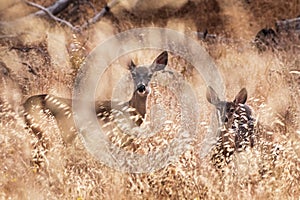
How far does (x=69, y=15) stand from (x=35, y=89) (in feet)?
13.2

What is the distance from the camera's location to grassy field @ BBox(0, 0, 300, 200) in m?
4.17

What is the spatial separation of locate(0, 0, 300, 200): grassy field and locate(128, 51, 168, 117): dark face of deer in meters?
0.13

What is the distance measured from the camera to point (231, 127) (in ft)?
16.9

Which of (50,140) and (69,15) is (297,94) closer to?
(50,140)

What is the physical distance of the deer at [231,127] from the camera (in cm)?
463

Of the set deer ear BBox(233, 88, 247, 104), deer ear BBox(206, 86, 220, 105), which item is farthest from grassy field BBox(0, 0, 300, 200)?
deer ear BBox(233, 88, 247, 104)

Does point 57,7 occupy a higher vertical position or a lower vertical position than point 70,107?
higher

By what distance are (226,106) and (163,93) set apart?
95 cm

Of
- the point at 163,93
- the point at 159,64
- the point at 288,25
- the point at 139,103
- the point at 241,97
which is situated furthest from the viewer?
the point at 288,25

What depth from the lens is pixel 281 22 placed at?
10.3 meters

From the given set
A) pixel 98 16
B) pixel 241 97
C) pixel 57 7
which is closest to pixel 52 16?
pixel 57 7

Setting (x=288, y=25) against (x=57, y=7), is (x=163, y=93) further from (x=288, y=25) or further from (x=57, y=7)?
(x=57, y=7)

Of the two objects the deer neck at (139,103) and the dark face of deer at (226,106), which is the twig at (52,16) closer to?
the deer neck at (139,103)

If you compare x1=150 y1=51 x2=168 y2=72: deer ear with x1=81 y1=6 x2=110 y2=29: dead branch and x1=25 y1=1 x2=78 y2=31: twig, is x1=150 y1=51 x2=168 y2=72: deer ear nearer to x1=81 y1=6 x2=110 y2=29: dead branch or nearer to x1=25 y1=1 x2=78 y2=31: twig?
x1=25 y1=1 x2=78 y2=31: twig
